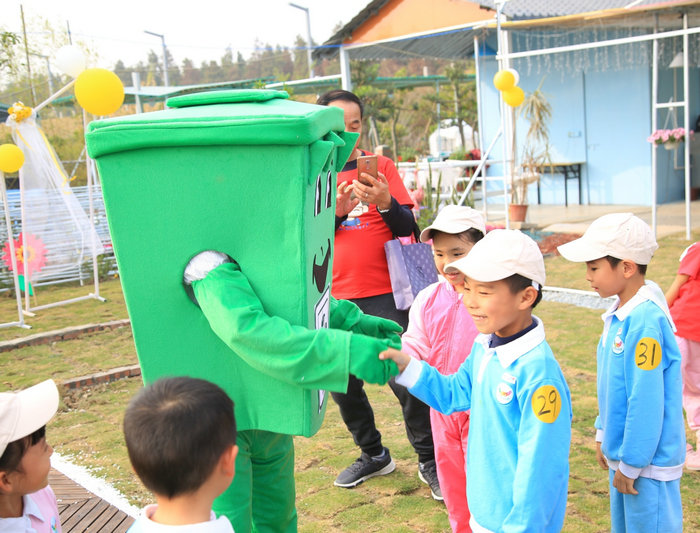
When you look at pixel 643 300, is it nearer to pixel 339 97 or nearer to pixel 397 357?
pixel 397 357

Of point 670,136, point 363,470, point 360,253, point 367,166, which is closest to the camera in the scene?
point 367,166

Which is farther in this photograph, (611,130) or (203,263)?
(611,130)

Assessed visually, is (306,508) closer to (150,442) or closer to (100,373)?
(150,442)

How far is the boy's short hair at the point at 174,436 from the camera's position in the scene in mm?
1478

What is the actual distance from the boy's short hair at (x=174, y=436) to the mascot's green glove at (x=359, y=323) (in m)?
0.90

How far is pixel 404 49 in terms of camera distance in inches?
563

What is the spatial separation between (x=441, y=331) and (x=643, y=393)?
725 mm

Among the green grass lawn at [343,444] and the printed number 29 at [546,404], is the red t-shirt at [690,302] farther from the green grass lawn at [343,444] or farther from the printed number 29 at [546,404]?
the printed number 29 at [546,404]

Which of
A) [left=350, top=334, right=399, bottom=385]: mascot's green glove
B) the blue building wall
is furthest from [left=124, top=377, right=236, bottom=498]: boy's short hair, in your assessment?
the blue building wall

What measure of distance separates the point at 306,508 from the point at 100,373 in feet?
9.13

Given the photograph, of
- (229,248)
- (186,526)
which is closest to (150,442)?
(186,526)

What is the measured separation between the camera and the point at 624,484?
93.5 inches

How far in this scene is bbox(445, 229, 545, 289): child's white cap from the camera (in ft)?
6.46

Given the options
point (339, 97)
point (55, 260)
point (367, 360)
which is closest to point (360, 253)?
point (339, 97)
